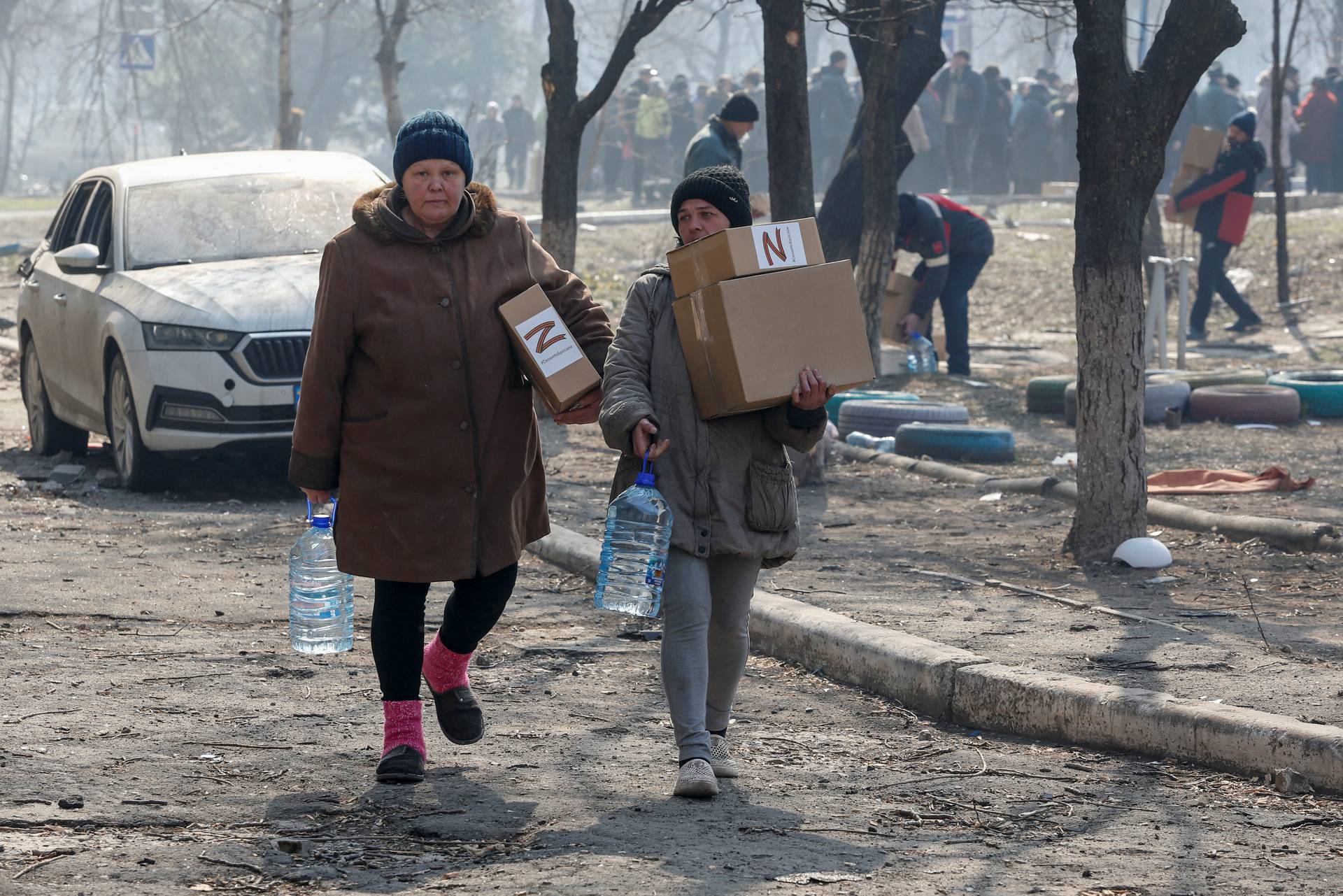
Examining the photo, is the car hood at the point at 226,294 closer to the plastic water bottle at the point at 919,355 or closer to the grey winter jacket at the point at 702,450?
the grey winter jacket at the point at 702,450

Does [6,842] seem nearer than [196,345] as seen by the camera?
Yes

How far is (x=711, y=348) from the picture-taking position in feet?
15.0

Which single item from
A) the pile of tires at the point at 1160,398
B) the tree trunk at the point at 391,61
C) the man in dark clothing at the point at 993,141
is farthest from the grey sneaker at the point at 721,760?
the man in dark clothing at the point at 993,141

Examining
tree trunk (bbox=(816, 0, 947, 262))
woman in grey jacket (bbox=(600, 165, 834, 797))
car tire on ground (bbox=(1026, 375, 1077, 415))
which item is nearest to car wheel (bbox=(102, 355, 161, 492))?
woman in grey jacket (bbox=(600, 165, 834, 797))

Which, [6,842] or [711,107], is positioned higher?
[711,107]

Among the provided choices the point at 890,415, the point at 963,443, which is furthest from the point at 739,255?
the point at 890,415

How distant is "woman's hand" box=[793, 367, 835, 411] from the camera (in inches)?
180

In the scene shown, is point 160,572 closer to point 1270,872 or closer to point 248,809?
point 248,809

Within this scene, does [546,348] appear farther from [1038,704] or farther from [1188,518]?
[1188,518]

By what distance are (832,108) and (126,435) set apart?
22.0 m

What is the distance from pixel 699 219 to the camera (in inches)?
185

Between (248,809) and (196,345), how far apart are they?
5.33 m

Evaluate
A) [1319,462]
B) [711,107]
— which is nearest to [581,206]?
[711,107]

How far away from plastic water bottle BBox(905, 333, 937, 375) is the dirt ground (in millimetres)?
6492
